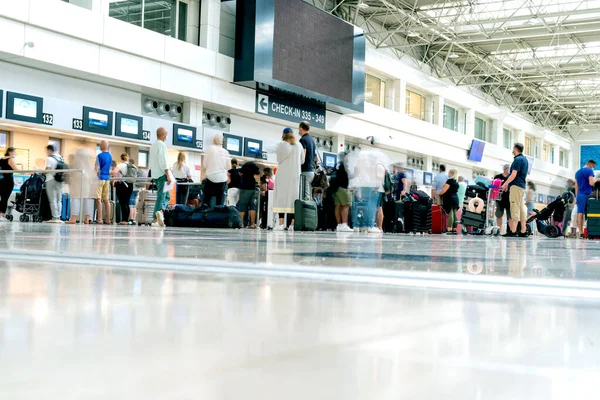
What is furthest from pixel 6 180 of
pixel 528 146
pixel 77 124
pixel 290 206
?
pixel 528 146

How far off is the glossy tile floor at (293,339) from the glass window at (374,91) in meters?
25.2

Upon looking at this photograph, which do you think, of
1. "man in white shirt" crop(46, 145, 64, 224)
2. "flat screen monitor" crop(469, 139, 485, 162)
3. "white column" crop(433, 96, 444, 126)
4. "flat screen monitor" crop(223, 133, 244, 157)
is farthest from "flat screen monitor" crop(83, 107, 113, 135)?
"flat screen monitor" crop(469, 139, 485, 162)

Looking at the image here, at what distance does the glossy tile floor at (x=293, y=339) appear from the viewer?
2.00 feet

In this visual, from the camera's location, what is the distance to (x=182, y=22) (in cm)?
1819

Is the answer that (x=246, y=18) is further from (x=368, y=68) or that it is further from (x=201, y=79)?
(x=368, y=68)

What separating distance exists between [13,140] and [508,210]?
33.8ft

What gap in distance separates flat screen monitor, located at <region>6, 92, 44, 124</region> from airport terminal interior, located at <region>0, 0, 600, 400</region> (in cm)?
5

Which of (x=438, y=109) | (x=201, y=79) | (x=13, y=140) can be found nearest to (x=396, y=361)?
(x=13, y=140)

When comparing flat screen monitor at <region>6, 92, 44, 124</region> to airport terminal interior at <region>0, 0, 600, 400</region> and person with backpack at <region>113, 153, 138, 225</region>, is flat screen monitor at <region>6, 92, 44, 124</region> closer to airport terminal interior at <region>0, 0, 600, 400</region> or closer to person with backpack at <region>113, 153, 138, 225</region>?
airport terminal interior at <region>0, 0, 600, 400</region>

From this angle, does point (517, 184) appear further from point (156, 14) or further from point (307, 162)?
point (156, 14)

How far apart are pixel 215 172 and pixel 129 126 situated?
6.65 m

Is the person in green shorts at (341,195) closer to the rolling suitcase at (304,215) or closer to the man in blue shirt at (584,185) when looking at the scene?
the rolling suitcase at (304,215)

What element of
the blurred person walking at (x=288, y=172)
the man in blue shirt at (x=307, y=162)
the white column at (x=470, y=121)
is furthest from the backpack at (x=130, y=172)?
the white column at (x=470, y=121)

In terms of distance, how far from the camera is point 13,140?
554 inches
